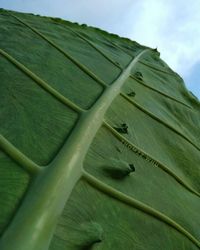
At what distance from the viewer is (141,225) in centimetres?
148

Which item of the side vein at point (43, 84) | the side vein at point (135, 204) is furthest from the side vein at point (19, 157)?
the side vein at point (43, 84)

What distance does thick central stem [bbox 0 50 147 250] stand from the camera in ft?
3.72

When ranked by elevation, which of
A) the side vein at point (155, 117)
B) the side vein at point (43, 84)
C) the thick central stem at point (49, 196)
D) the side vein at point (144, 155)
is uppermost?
the side vein at point (155, 117)

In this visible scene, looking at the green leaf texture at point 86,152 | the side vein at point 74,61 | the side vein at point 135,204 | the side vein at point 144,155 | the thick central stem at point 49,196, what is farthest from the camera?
the side vein at point 74,61

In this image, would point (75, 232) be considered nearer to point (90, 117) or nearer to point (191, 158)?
point (90, 117)

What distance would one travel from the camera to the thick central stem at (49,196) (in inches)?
44.6

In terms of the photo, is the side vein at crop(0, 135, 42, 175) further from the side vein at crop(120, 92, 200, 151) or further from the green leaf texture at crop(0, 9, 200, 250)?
the side vein at crop(120, 92, 200, 151)

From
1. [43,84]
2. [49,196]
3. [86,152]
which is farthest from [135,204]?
[43,84]

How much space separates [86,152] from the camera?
1.55 meters

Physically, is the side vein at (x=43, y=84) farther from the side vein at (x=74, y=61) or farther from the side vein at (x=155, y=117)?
the side vein at (x=155, y=117)

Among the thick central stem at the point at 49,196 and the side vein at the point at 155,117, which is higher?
the side vein at the point at 155,117

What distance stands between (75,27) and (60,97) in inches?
50.8

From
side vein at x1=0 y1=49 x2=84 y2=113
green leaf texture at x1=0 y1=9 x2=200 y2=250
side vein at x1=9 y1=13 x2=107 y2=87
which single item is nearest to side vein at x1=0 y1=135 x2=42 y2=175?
green leaf texture at x1=0 y1=9 x2=200 y2=250

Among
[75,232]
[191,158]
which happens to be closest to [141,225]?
[75,232]
